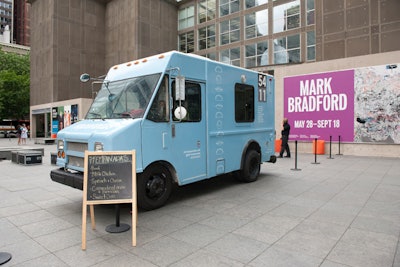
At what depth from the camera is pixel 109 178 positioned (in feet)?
13.4

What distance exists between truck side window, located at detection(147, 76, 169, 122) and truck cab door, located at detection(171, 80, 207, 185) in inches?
5.8

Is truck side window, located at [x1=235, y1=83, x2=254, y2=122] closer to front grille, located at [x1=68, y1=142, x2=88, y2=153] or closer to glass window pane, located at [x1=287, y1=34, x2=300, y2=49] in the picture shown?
front grille, located at [x1=68, y1=142, x2=88, y2=153]

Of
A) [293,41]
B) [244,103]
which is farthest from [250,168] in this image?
[293,41]

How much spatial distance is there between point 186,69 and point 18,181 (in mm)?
6194

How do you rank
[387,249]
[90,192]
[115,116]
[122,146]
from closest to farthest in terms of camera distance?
1. [387,249]
2. [90,192]
3. [122,146]
4. [115,116]

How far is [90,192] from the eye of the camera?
4008 mm

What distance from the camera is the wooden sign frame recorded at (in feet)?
13.2

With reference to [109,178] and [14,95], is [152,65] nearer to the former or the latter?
[109,178]

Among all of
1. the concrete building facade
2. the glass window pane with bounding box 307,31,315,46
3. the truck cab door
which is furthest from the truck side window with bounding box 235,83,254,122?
the glass window pane with bounding box 307,31,315,46

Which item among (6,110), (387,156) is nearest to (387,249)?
(387,156)

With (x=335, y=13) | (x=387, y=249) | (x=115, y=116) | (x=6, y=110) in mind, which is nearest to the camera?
(x=387, y=249)

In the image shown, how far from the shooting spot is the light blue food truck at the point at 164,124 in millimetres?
5102

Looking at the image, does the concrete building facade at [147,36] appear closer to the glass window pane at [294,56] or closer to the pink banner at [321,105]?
the glass window pane at [294,56]

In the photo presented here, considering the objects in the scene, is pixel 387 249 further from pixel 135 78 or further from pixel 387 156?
pixel 387 156
